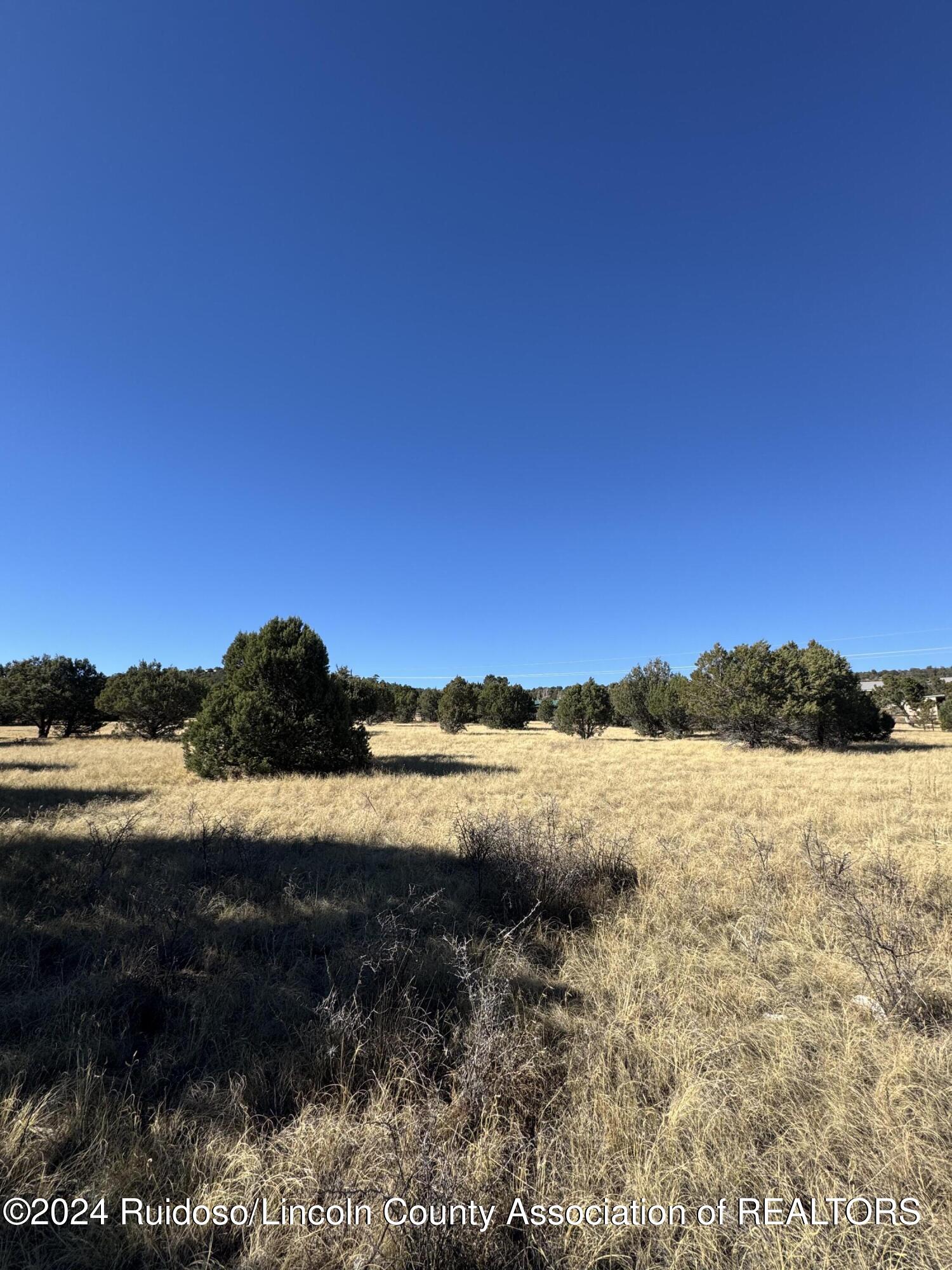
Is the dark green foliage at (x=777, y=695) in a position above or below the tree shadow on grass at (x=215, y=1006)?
above

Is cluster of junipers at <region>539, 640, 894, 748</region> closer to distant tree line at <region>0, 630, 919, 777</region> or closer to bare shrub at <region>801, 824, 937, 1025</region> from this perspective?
distant tree line at <region>0, 630, 919, 777</region>

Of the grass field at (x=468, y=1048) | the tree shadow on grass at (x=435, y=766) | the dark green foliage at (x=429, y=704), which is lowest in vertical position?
the tree shadow on grass at (x=435, y=766)

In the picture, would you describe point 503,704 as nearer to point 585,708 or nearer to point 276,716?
point 585,708

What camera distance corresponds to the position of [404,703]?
2510 inches

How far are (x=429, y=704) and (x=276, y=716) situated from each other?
49.3 metres

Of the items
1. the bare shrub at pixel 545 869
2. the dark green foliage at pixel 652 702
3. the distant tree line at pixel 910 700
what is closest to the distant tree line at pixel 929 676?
the distant tree line at pixel 910 700

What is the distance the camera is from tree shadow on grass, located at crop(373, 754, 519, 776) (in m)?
16.6

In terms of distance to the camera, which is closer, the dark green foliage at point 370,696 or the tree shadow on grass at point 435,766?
the tree shadow on grass at point 435,766

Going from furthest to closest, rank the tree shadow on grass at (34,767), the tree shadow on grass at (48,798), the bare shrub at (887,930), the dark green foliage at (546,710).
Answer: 1. the dark green foliage at (546,710)
2. the tree shadow on grass at (34,767)
3. the tree shadow on grass at (48,798)
4. the bare shrub at (887,930)

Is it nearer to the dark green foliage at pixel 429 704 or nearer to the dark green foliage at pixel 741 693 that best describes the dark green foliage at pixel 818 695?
the dark green foliage at pixel 741 693

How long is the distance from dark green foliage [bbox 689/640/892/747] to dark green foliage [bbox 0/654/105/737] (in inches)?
1567

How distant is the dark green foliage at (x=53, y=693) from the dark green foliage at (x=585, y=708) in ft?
115

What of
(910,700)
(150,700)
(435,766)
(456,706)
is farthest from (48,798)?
(910,700)

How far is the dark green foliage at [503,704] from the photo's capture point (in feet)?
171
